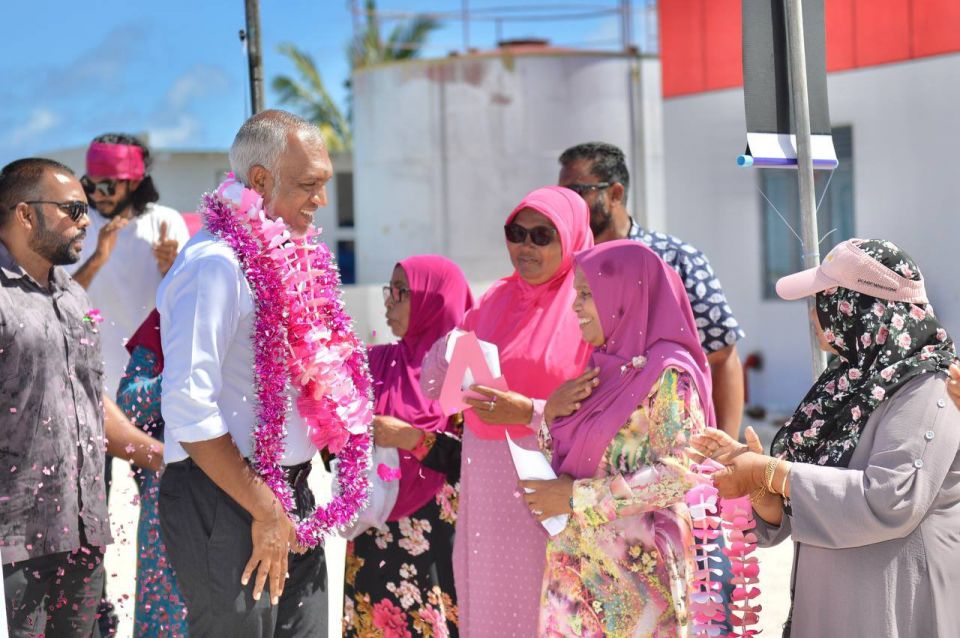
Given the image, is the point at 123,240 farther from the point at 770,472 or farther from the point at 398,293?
the point at 770,472

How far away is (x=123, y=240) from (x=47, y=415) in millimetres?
2486

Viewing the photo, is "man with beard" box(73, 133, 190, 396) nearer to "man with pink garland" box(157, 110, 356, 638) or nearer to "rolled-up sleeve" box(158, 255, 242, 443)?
"man with pink garland" box(157, 110, 356, 638)

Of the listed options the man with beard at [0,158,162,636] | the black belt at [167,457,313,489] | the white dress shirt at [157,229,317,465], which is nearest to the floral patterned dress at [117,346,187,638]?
the man with beard at [0,158,162,636]

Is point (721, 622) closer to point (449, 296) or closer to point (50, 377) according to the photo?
point (449, 296)

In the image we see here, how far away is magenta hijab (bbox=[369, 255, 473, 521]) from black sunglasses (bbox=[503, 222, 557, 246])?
0.52 metres

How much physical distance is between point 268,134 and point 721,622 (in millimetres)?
1831

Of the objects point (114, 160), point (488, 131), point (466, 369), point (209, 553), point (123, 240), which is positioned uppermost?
point (488, 131)

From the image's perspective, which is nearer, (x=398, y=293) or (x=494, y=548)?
(x=494, y=548)

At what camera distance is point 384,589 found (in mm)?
4129

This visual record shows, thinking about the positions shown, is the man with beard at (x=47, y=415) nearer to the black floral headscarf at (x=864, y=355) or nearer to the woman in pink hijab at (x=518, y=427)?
the woman in pink hijab at (x=518, y=427)

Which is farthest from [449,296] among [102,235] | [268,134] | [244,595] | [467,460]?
[102,235]

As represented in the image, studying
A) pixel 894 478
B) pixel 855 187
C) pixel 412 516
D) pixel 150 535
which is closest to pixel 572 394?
pixel 894 478

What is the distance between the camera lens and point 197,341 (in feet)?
8.95

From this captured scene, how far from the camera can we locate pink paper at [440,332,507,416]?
354cm
